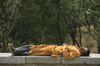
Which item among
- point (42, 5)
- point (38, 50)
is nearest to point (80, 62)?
point (38, 50)

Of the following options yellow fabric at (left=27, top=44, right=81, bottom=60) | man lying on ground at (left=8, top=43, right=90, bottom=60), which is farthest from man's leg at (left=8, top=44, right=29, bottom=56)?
yellow fabric at (left=27, top=44, right=81, bottom=60)

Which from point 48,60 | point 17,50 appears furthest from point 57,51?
point 17,50

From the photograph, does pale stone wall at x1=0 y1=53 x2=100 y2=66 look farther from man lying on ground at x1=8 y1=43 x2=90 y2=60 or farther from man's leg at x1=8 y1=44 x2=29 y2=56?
man's leg at x1=8 y1=44 x2=29 y2=56

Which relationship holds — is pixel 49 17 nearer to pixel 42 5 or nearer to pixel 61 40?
pixel 42 5

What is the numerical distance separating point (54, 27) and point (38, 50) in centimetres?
1073

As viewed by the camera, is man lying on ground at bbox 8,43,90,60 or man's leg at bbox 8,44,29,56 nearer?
man lying on ground at bbox 8,43,90,60

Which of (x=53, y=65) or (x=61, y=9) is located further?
(x=61, y=9)

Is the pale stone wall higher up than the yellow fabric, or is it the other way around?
the yellow fabric

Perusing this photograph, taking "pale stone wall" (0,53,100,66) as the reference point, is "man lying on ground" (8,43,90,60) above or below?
above

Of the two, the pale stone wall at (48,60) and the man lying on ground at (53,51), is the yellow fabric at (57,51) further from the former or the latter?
the pale stone wall at (48,60)

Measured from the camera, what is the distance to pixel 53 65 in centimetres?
476

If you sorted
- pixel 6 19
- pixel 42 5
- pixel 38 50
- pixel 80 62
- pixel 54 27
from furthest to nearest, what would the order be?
pixel 54 27, pixel 42 5, pixel 6 19, pixel 38 50, pixel 80 62

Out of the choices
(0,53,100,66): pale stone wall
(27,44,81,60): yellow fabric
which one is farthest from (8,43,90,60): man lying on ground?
(0,53,100,66): pale stone wall

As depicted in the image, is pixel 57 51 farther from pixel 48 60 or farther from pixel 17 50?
pixel 17 50
